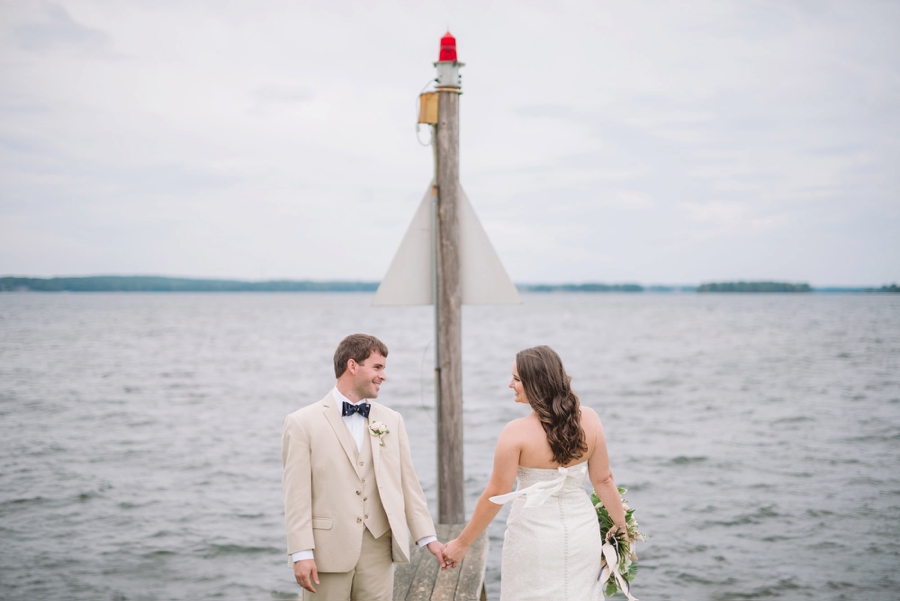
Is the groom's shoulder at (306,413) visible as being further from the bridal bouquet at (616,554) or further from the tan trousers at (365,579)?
the bridal bouquet at (616,554)

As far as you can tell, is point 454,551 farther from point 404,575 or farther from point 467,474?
point 467,474

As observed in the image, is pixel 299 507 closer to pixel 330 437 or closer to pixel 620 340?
pixel 330 437

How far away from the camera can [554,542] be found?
349cm

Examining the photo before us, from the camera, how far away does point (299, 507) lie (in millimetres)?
3285

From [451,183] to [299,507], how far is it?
3024 mm

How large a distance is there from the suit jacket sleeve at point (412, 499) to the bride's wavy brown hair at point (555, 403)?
0.74m

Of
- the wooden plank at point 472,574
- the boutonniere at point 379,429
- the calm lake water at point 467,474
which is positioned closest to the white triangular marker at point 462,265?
the calm lake water at point 467,474

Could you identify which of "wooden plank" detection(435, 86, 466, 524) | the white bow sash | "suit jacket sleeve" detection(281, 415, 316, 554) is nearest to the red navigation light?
"wooden plank" detection(435, 86, 466, 524)

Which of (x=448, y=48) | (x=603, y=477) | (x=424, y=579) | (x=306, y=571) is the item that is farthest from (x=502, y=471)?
(x=448, y=48)

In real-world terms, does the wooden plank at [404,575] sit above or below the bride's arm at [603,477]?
below

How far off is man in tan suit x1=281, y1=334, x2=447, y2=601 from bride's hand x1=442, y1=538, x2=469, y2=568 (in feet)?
0.84

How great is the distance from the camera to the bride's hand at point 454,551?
3.62 m

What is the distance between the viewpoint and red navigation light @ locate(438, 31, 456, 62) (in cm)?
545

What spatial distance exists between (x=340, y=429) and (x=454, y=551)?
0.92 meters
